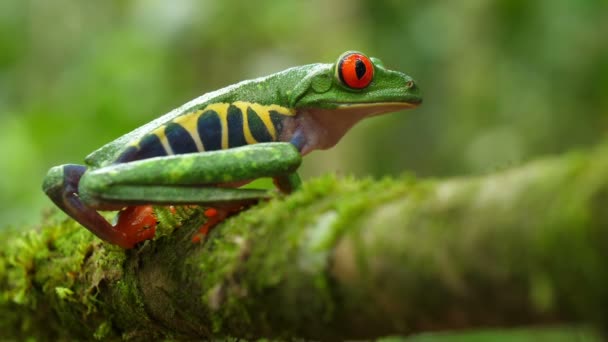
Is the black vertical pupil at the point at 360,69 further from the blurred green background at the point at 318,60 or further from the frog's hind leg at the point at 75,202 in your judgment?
the blurred green background at the point at 318,60

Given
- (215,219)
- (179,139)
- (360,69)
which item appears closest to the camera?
(215,219)

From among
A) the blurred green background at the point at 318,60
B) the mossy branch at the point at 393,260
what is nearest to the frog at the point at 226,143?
the mossy branch at the point at 393,260

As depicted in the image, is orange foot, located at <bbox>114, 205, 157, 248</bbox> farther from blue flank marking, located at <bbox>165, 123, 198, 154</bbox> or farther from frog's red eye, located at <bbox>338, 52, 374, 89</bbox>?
→ frog's red eye, located at <bbox>338, 52, 374, 89</bbox>

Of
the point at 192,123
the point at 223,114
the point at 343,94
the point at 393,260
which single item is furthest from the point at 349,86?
the point at 393,260

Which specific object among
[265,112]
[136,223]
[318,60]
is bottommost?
[318,60]

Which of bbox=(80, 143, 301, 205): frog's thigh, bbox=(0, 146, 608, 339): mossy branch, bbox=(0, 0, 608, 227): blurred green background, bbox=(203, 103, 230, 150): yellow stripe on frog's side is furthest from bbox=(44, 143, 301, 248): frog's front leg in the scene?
bbox=(0, 0, 608, 227): blurred green background

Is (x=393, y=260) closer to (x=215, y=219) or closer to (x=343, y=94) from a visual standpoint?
(x=215, y=219)

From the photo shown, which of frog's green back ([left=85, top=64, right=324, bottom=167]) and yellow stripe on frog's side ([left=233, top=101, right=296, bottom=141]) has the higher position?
frog's green back ([left=85, top=64, right=324, bottom=167])

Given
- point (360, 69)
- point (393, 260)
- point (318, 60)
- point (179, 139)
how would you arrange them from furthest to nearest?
point (318, 60) → point (360, 69) → point (179, 139) → point (393, 260)

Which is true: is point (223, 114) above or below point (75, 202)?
above
